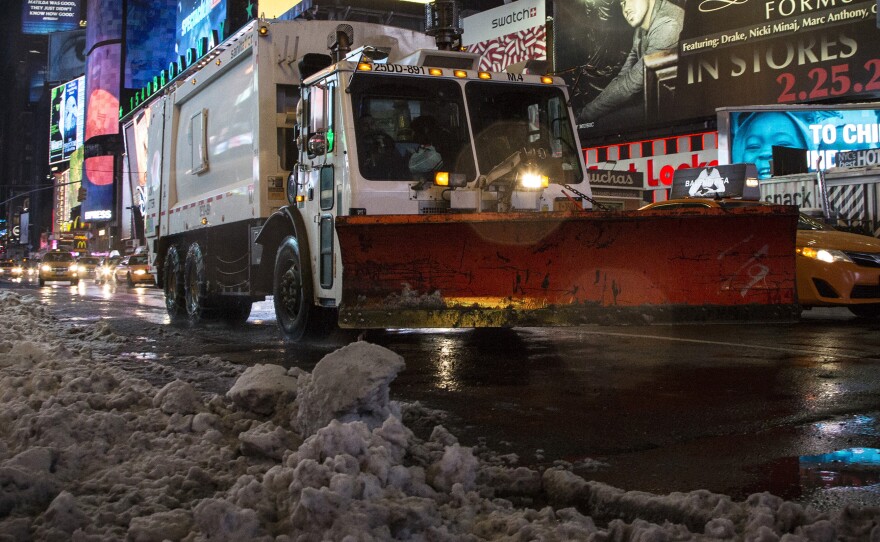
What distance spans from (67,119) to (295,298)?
116 metres

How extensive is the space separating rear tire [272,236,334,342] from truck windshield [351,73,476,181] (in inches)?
49.7

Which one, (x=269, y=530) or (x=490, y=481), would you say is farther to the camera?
(x=490, y=481)

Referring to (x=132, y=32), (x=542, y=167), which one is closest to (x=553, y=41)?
(x=542, y=167)

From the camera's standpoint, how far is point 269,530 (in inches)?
116

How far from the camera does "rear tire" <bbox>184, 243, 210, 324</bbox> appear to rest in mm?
12352

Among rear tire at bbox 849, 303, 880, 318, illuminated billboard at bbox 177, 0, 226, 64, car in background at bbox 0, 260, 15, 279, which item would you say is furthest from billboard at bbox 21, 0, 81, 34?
rear tire at bbox 849, 303, 880, 318

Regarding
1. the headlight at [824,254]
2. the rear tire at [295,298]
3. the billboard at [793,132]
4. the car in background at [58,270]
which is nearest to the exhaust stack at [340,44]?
the rear tire at [295,298]

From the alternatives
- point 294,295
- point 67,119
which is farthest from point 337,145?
point 67,119

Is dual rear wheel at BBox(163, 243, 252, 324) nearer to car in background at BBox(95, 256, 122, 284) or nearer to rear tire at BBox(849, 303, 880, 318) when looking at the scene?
rear tire at BBox(849, 303, 880, 318)

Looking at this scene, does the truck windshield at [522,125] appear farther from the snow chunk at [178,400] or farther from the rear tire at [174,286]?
the rear tire at [174,286]

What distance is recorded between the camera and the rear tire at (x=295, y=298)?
28.7ft

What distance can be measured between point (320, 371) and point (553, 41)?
112 feet

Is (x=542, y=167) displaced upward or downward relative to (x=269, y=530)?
upward

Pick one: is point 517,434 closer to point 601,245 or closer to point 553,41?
point 601,245
